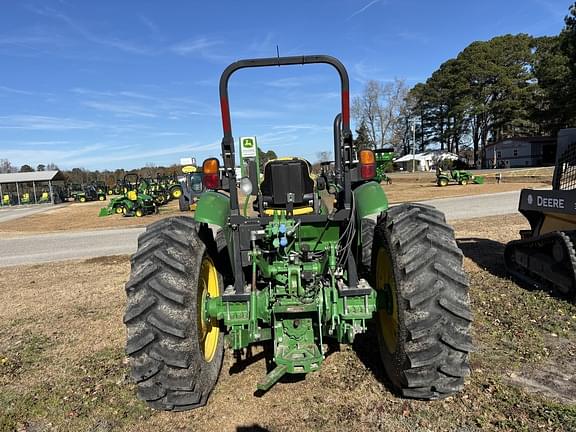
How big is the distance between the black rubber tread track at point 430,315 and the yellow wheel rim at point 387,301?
0.18 m

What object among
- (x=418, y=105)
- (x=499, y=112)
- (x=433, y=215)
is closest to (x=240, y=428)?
(x=433, y=215)

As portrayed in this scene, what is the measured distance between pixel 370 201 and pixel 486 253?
18.3 ft

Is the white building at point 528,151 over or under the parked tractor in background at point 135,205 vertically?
over

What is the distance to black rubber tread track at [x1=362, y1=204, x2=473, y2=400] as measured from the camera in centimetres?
297

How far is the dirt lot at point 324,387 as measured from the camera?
122 inches

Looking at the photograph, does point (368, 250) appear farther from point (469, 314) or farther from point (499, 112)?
point (499, 112)

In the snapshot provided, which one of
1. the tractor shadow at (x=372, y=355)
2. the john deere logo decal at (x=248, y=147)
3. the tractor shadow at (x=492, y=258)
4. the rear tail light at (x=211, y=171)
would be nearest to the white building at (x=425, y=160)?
the tractor shadow at (x=492, y=258)

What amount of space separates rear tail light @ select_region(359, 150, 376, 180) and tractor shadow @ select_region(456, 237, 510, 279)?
398 cm

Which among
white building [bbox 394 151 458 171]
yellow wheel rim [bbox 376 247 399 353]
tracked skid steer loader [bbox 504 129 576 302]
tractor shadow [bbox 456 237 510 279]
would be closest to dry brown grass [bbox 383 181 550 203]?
tractor shadow [bbox 456 237 510 279]

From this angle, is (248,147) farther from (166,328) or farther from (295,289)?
(166,328)

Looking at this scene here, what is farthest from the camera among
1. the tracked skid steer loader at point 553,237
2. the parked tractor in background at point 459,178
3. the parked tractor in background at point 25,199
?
the parked tractor in background at point 25,199

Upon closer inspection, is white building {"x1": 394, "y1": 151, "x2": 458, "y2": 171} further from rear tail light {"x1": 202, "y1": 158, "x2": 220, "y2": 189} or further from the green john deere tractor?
rear tail light {"x1": 202, "y1": 158, "x2": 220, "y2": 189}

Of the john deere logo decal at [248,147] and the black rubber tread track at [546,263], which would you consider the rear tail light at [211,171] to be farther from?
the black rubber tread track at [546,263]

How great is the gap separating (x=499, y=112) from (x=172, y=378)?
58.2 m
